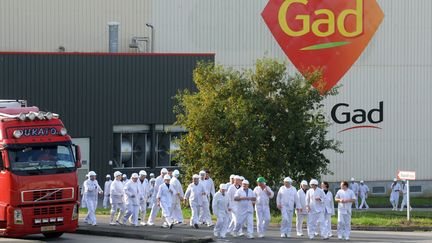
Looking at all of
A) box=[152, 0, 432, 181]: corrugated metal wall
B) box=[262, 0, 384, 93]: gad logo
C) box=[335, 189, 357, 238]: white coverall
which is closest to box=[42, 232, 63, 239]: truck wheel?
box=[335, 189, 357, 238]: white coverall

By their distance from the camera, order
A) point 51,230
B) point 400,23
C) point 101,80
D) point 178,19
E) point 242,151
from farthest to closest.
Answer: point 400,23, point 178,19, point 101,80, point 242,151, point 51,230

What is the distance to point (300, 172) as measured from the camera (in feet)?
135

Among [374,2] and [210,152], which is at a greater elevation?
[374,2]

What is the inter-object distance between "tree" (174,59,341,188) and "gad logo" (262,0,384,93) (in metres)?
15.3

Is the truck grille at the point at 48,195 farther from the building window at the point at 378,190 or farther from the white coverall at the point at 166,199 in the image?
the building window at the point at 378,190

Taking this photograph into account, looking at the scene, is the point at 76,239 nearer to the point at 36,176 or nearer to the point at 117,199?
the point at 36,176

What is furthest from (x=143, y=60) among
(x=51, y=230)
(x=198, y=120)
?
(x=51, y=230)

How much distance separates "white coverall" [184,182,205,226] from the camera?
106 ft

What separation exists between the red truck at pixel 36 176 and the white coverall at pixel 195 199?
5.42 m

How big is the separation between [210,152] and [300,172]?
387 cm

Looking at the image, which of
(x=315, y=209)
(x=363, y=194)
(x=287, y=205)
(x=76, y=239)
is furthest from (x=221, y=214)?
(x=363, y=194)

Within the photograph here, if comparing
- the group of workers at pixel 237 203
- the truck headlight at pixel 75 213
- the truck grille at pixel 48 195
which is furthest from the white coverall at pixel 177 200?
the truck grille at pixel 48 195

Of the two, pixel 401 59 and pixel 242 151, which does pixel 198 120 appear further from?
pixel 401 59

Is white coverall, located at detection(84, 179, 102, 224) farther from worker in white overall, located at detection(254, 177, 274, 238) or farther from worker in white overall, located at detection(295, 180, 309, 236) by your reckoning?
worker in white overall, located at detection(295, 180, 309, 236)
